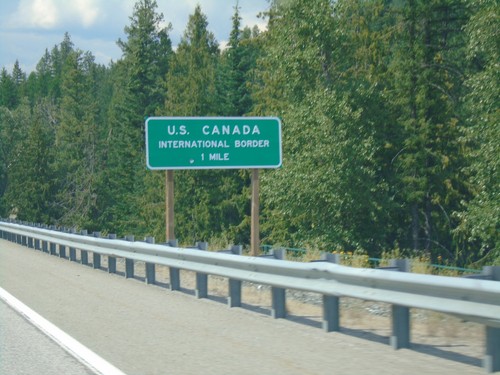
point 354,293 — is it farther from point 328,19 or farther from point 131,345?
point 328,19

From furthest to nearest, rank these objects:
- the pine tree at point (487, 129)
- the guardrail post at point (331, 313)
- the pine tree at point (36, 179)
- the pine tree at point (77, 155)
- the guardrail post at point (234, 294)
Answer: the pine tree at point (36, 179)
the pine tree at point (77, 155)
the pine tree at point (487, 129)
the guardrail post at point (234, 294)
the guardrail post at point (331, 313)

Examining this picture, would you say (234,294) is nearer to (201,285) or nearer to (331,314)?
(201,285)

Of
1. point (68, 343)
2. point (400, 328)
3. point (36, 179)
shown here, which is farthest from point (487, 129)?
point (36, 179)

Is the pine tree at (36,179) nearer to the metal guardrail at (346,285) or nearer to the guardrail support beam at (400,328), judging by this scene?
the metal guardrail at (346,285)

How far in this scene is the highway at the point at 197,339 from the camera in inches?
310

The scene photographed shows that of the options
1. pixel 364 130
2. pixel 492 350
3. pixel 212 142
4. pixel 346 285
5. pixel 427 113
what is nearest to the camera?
pixel 492 350

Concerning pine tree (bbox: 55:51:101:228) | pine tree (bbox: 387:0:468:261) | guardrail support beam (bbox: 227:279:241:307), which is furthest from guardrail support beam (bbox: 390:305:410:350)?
pine tree (bbox: 55:51:101:228)

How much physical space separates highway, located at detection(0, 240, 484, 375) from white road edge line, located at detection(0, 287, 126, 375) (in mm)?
99

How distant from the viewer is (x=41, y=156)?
84.2 metres

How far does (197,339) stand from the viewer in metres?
9.54

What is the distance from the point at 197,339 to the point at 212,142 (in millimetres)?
10171

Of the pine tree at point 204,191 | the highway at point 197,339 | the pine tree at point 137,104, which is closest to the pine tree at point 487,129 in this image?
the highway at point 197,339

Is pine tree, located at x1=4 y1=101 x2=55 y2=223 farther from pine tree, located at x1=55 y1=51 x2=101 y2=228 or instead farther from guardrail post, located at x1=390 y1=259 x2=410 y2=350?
guardrail post, located at x1=390 y1=259 x2=410 y2=350

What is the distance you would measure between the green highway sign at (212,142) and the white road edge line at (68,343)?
678 centimetres
